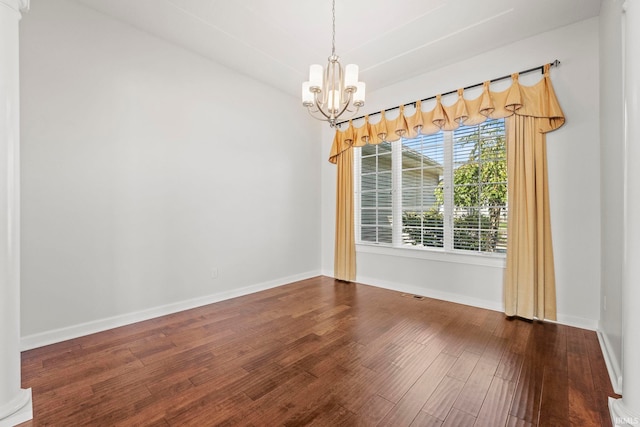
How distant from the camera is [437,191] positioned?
12.5 feet

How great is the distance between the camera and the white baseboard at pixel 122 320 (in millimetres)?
2420

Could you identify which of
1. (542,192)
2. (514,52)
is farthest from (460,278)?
(514,52)

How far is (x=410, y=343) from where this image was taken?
2.48 m

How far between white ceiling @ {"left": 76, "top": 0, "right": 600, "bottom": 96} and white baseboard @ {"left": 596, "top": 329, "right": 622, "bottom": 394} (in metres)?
3.00

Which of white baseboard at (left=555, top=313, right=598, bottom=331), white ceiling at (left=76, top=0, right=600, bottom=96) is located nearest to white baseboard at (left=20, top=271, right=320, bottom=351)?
white ceiling at (left=76, top=0, right=600, bottom=96)

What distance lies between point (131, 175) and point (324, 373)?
270cm

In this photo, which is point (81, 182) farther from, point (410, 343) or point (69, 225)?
point (410, 343)

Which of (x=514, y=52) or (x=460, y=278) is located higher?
(x=514, y=52)

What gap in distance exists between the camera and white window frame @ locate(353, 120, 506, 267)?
3.45 m

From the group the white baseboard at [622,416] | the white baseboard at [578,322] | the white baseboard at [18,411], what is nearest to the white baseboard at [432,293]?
the white baseboard at [578,322]

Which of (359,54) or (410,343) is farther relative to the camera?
(359,54)

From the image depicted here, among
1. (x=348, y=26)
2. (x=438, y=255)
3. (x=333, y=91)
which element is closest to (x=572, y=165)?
(x=438, y=255)

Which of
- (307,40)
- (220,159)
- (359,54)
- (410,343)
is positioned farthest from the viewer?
(220,159)

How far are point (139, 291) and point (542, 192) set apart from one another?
4.38m
